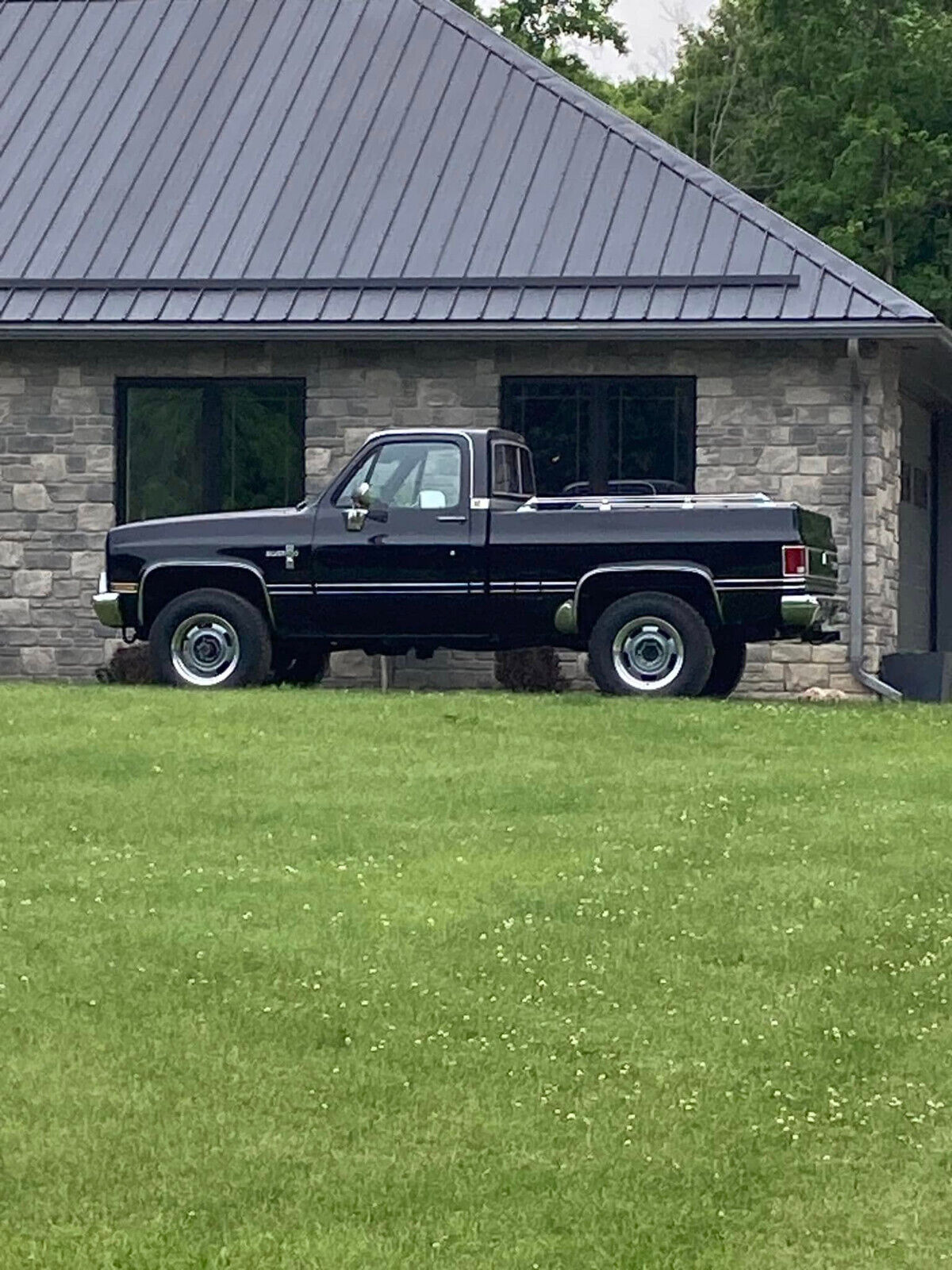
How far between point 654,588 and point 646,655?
1.49 ft

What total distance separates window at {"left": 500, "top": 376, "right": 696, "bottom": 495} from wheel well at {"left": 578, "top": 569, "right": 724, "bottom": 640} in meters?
3.53

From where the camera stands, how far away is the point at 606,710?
1546cm

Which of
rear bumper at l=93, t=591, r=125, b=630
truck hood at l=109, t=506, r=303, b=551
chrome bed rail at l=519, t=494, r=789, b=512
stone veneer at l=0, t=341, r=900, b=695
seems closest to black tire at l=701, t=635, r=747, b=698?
chrome bed rail at l=519, t=494, r=789, b=512

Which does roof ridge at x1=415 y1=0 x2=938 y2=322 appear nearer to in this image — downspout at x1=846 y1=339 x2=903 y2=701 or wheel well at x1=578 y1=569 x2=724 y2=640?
downspout at x1=846 y1=339 x2=903 y2=701

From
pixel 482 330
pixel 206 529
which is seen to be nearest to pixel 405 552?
pixel 206 529

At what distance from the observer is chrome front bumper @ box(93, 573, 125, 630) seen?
17766 millimetres

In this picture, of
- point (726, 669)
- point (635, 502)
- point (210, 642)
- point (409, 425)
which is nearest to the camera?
point (635, 502)

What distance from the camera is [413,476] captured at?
17547 mm

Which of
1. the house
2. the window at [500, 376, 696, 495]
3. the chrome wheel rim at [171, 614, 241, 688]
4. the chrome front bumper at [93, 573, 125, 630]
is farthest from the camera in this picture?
the window at [500, 376, 696, 495]

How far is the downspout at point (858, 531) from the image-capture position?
1991 cm

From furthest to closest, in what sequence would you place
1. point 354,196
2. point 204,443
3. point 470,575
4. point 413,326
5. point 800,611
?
point 354,196 → point 204,443 → point 413,326 → point 470,575 → point 800,611

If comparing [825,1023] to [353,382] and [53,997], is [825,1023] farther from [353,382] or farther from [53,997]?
[353,382]

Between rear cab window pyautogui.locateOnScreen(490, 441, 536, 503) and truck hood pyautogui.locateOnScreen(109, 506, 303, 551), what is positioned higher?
rear cab window pyautogui.locateOnScreen(490, 441, 536, 503)

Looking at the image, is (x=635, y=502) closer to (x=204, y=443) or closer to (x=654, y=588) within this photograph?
(x=654, y=588)
